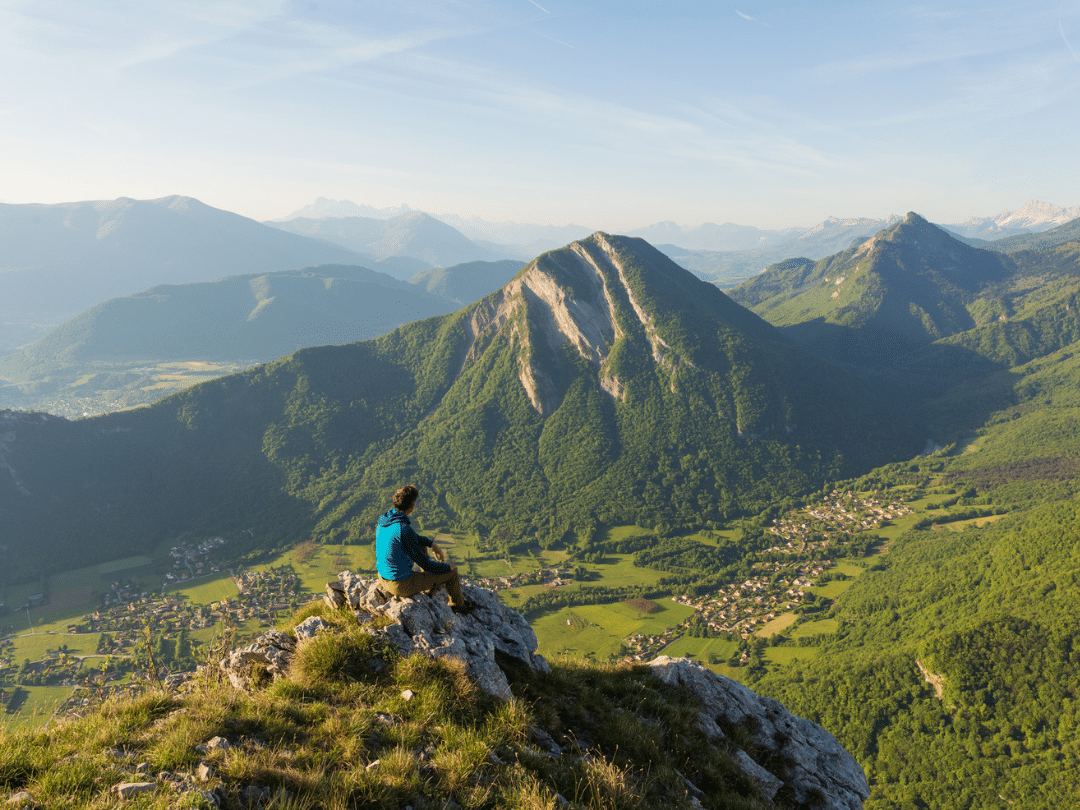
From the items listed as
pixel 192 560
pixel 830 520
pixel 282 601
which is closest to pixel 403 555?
pixel 282 601

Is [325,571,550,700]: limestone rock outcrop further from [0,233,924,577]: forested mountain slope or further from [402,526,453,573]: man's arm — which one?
[0,233,924,577]: forested mountain slope

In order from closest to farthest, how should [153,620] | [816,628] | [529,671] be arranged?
1. [529,671]
2. [816,628]
3. [153,620]

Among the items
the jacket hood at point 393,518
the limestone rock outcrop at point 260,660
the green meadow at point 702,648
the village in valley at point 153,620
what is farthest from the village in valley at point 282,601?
the jacket hood at point 393,518

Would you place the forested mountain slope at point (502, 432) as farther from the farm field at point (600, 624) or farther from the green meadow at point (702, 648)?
the green meadow at point (702, 648)

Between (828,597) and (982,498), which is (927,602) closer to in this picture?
(828,597)

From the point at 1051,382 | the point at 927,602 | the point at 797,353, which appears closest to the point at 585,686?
the point at 927,602

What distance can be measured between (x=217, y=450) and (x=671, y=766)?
182 m

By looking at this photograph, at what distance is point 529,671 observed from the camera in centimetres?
1299

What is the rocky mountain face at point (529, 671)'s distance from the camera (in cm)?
1117

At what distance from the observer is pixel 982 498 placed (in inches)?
5330

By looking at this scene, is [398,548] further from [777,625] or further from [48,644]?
[48,644]

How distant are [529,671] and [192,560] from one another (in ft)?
471

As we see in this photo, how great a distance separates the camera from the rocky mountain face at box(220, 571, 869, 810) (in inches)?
440

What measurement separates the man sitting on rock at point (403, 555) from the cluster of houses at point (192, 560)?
13517cm
